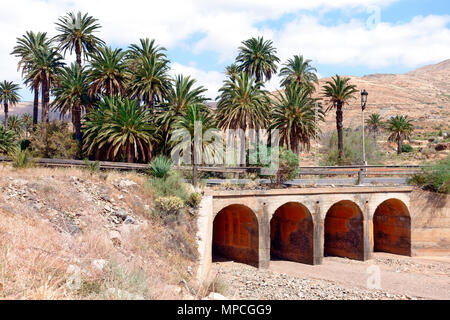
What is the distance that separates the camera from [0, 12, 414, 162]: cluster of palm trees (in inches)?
1128

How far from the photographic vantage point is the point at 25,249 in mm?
7527

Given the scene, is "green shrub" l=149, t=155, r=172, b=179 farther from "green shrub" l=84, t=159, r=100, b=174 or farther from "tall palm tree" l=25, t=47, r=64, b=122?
"tall palm tree" l=25, t=47, r=64, b=122

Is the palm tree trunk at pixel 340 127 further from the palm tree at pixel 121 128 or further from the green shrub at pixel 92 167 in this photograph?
the green shrub at pixel 92 167

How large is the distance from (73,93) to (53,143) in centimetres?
521

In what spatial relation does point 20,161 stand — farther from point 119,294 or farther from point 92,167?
point 119,294

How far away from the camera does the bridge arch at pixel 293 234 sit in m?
24.4

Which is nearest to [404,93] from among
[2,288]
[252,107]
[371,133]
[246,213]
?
[371,133]

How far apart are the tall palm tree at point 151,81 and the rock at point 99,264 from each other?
2531 centimetres

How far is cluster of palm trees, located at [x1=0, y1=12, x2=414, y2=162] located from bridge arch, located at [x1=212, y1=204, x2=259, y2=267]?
7.14 meters

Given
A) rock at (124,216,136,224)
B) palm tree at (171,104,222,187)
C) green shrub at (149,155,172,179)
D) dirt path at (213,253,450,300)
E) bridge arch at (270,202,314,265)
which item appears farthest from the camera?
palm tree at (171,104,222,187)

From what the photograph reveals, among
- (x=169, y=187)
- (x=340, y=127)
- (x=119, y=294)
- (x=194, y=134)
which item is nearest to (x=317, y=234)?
(x=169, y=187)

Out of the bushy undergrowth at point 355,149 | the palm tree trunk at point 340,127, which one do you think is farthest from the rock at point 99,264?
the bushy undergrowth at point 355,149

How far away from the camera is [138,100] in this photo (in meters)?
33.5

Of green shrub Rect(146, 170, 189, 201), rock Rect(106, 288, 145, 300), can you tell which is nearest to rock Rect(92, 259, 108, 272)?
rock Rect(106, 288, 145, 300)
